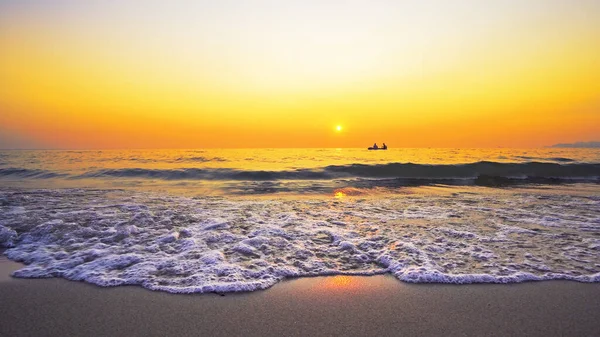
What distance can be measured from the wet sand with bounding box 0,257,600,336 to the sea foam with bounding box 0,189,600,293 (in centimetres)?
24

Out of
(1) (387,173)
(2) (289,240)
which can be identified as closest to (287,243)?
(2) (289,240)

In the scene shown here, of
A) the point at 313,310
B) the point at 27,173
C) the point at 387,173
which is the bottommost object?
the point at 27,173

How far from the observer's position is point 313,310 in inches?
127

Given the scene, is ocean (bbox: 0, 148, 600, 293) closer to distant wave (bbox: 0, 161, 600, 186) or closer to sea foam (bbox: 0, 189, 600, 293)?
sea foam (bbox: 0, 189, 600, 293)

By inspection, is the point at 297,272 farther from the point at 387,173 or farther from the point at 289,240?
the point at 387,173

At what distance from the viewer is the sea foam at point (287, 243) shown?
413cm

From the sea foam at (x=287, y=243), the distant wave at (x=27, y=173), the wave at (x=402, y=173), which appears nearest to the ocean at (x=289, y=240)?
the sea foam at (x=287, y=243)

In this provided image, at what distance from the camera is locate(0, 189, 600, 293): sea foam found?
413cm

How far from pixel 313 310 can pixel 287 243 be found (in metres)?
2.26

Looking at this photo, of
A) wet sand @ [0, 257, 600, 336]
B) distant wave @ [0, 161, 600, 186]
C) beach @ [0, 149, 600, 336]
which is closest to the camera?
wet sand @ [0, 257, 600, 336]

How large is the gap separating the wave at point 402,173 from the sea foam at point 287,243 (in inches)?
435

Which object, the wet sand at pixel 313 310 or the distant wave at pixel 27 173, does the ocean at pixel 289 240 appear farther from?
the distant wave at pixel 27 173

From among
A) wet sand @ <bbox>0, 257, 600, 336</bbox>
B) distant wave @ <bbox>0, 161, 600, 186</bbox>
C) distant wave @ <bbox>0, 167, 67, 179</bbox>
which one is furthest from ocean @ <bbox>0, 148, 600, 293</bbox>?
distant wave @ <bbox>0, 167, 67, 179</bbox>

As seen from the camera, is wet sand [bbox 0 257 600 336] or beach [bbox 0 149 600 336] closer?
wet sand [bbox 0 257 600 336]
